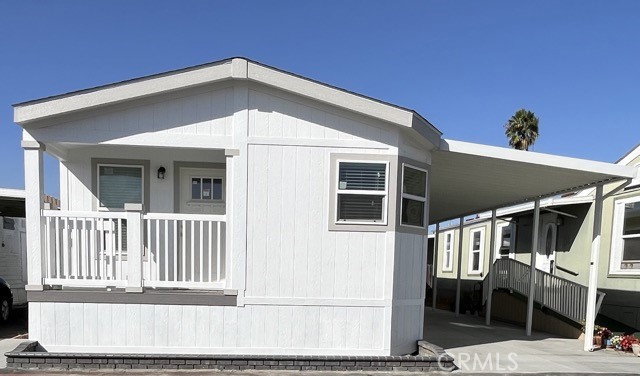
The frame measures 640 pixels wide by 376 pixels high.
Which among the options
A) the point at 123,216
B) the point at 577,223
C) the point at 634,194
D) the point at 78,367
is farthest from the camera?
the point at 577,223

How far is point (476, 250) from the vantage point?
14102mm

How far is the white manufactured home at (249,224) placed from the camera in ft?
15.9

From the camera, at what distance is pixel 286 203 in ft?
16.5

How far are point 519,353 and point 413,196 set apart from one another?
3204 millimetres

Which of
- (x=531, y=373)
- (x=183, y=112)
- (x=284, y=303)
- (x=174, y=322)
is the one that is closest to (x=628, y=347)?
(x=531, y=373)

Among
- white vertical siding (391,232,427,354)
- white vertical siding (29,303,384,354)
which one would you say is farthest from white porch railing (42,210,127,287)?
white vertical siding (391,232,427,354)

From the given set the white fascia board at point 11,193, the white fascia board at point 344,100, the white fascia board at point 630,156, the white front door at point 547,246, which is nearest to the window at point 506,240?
the white front door at point 547,246

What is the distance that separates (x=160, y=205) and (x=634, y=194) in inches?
384

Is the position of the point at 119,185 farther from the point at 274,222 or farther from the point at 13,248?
the point at 13,248

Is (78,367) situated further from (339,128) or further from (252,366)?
(339,128)

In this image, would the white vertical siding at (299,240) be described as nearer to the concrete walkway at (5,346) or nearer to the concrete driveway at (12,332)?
the concrete walkway at (5,346)

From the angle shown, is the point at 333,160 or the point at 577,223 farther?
the point at 577,223

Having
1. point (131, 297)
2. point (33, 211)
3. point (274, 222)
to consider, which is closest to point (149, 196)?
point (33, 211)

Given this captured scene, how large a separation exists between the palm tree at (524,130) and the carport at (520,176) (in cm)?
1806
